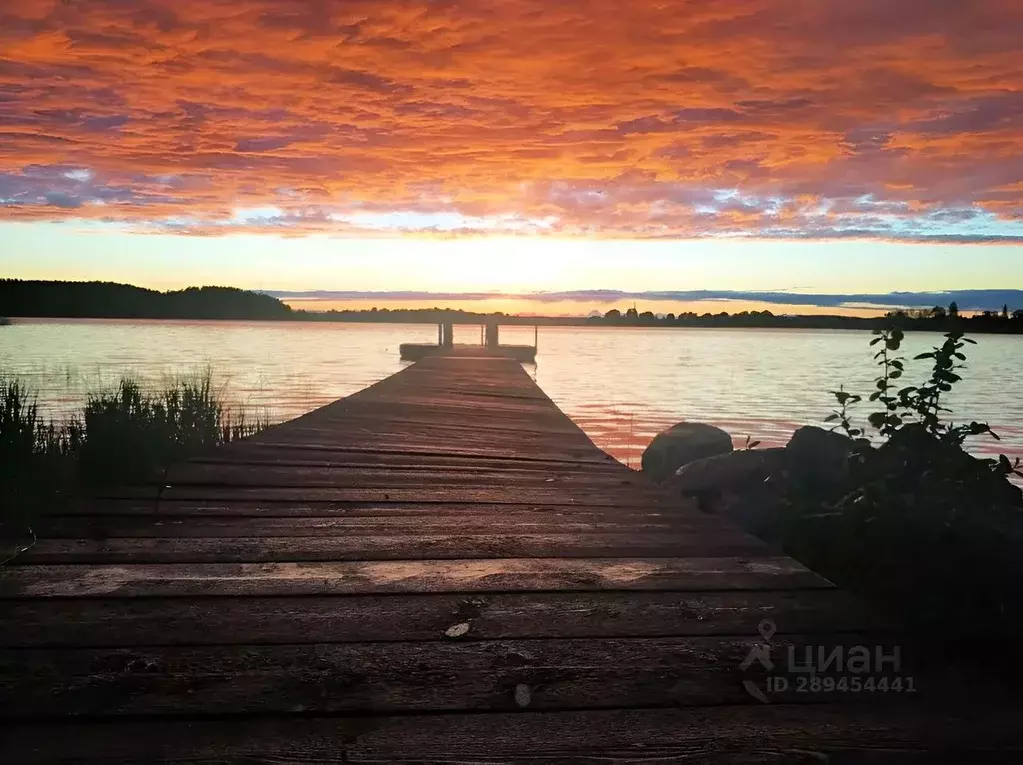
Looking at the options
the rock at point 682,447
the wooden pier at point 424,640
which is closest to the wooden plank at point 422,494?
the wooden pier at point 424,640

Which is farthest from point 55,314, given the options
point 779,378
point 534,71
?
point 534,71

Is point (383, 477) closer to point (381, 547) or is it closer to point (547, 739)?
point (381, 547)

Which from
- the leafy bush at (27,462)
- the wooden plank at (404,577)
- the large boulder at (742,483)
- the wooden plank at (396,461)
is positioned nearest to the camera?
the wooden plank at (404,577)

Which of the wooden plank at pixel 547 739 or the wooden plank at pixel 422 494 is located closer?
the wooden plank at pixel 547 739

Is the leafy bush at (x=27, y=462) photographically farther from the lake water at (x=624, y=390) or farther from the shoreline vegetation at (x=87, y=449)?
the lake water at (x=624, y=390)

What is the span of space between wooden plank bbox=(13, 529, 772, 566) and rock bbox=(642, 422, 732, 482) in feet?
19.6

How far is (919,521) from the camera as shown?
10.2 ft

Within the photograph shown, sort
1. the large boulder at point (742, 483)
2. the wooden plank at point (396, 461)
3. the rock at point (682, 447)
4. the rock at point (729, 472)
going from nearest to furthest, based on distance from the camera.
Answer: the wooden plank at point (396, 461), the large boulder at point (742, 483), the rock at point (729, 472), the rock at point (682, 447)

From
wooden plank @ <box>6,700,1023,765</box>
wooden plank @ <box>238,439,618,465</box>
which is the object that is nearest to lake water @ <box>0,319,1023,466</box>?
wooden plank @ <box>238,439,618,465</box>

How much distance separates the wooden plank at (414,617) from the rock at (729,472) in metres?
4.17

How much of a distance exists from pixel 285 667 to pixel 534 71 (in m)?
7.76

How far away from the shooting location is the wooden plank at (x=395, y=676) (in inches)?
69.1

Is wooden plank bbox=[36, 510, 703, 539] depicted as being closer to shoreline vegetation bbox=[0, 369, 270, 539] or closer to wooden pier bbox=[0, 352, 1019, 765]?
wooden pier bbox=[0, 352, 1019, 765]

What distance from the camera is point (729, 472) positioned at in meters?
6.71
